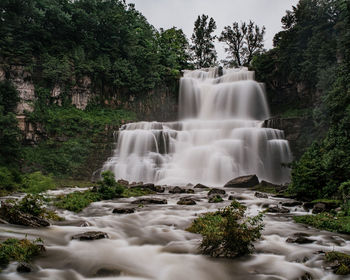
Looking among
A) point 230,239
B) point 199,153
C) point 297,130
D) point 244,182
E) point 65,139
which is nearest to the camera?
point 230,239

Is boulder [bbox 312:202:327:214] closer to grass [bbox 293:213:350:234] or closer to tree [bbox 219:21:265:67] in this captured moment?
grass [bbox 293:213:350:234]

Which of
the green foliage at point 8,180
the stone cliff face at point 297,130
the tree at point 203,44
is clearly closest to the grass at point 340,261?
the green foliage at point 8,180

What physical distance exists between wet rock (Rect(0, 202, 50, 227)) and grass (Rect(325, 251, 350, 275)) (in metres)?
6.81

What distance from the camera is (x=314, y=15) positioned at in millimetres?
27578

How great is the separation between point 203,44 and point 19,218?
5544 centimetres

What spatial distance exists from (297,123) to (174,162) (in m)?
12.0

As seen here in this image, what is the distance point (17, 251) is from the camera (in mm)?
5051

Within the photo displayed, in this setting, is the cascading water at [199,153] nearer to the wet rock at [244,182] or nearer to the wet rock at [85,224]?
the wet rock at [244,182]

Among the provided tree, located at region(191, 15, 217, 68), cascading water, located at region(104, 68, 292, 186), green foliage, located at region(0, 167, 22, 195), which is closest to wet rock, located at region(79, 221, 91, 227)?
green foliage, located at region(0, 167, 22, 195)

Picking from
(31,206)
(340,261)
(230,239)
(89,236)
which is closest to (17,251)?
(89,236)

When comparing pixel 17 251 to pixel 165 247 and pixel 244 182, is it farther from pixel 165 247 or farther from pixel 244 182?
pixel 244 182

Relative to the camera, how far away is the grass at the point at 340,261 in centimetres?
480

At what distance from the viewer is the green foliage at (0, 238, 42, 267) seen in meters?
4.73

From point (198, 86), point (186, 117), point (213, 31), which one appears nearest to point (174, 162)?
point (186, 117)
